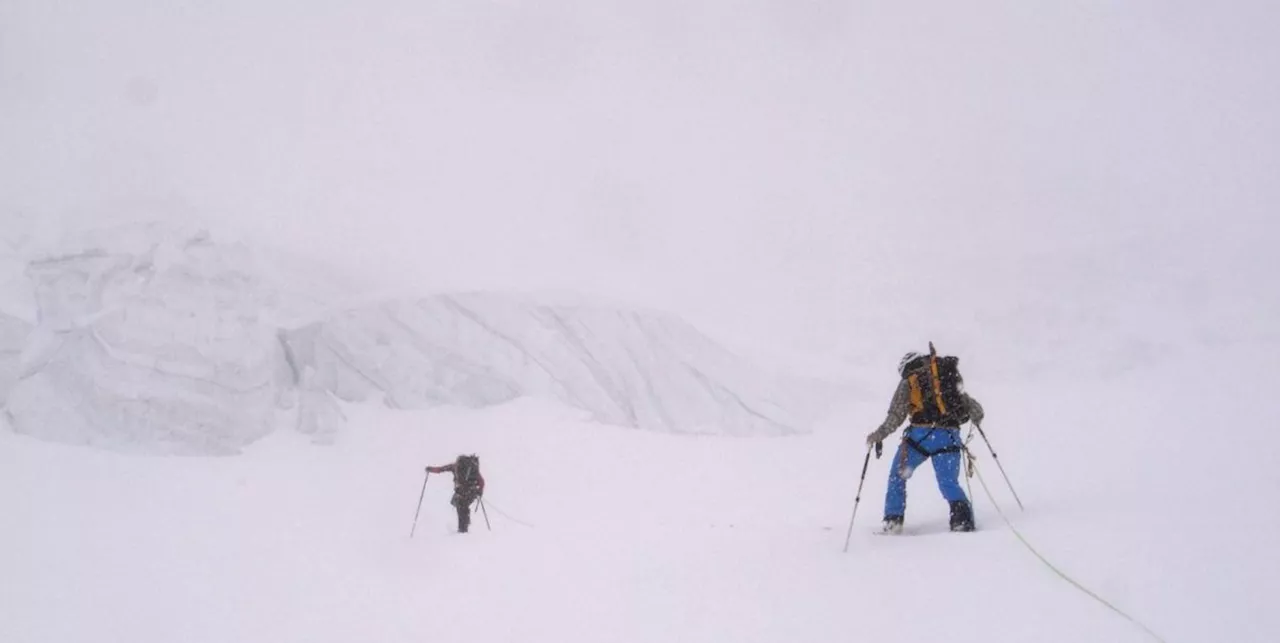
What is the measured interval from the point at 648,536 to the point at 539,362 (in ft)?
40.1


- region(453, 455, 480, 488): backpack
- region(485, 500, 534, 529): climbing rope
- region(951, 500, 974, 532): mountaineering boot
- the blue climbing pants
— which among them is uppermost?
the blue climbing pants

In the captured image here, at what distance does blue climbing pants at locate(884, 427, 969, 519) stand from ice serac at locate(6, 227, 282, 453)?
14.2 m

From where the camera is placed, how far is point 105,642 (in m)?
7.93

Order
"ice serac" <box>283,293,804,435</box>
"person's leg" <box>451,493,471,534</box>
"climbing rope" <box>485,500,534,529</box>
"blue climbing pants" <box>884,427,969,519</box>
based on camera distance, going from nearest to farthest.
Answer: "blue climbing pants" <box>884,427,969,519</box> < "person's leg" <box>451,493,471,534</box> < "climbing rope" <box>485,500,534,529</box> < "ice serac" <box>283,293,804,435</box>

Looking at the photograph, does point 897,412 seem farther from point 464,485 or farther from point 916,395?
point 464,485

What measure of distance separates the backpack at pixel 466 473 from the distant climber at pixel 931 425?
594 cm

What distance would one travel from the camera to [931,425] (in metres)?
5.31

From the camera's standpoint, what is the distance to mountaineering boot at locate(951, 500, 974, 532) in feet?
16.2

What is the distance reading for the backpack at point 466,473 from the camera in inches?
384

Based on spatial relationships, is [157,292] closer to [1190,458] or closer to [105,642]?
[105,642]

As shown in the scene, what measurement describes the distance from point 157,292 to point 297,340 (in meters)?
3.02

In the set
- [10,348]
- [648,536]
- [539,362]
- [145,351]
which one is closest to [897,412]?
[648,536]

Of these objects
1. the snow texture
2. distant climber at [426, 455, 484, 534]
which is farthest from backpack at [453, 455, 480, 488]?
the snow texture

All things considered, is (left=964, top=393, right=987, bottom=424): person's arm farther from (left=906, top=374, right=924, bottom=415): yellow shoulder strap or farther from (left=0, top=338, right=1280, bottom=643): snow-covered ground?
(left=0, top=338, right=1280, bottom=643): snow-covered ground
